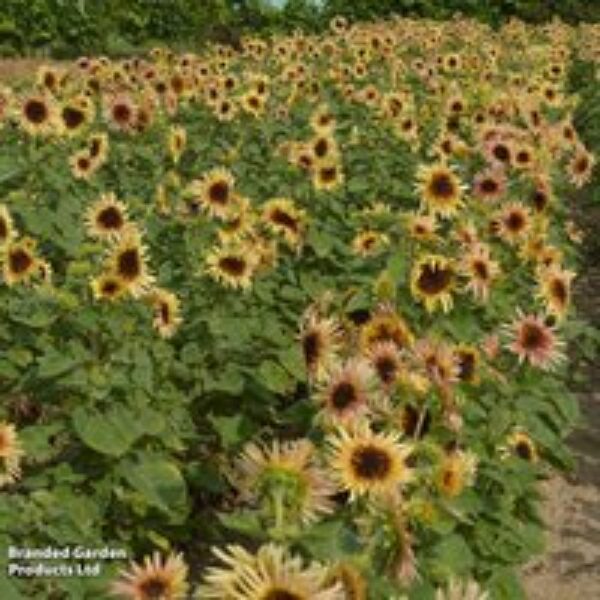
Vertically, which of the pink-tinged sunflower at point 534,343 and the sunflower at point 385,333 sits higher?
the pink-tinged sunflower at point 534,343

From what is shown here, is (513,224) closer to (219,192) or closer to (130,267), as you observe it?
(219,192)

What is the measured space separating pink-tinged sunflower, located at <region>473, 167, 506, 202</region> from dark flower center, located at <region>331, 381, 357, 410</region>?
2.82m

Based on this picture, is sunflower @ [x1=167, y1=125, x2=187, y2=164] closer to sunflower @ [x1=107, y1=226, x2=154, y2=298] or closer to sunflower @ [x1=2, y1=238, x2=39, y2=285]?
sunflower @ [x1=2, y1=238, x2=39, y2=285]

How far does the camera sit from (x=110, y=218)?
541 centimetres

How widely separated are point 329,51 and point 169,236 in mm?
5907

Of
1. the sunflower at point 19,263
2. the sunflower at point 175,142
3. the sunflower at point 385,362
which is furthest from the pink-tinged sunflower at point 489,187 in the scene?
the sunflower at point 385,362

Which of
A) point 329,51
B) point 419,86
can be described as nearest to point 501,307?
point 419,86

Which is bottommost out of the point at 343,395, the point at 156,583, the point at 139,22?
the point at 156,583

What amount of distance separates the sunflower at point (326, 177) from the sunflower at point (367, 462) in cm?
350

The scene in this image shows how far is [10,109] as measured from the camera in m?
6.80

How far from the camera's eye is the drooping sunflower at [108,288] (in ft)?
14.8

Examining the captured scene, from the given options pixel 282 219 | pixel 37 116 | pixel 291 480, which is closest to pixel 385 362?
pixel 291 480

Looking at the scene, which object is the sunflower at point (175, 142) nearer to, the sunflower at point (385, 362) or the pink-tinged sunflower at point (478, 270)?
the pink-tinged sunflower at point (478, 270)

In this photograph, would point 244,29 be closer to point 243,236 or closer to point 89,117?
point 89,117
